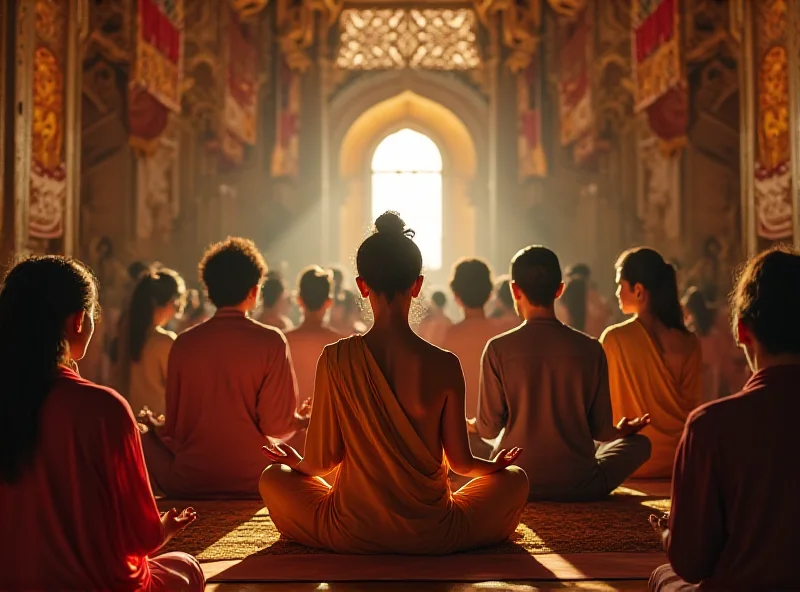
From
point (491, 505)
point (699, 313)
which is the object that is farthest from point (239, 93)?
point (491, 505)

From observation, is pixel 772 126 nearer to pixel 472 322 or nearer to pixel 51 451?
pixel 472 322

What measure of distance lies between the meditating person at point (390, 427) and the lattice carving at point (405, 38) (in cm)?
1253

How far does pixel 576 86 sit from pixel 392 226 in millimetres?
9927

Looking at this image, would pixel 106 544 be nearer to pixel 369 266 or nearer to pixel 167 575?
pixel 167 575

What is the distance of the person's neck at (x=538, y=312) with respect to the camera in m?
4.29

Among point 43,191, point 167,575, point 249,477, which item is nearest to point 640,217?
point 43,191

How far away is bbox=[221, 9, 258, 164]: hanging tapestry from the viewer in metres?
12.4

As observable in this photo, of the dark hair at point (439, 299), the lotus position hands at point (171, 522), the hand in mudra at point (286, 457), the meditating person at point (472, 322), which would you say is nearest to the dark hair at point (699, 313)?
the meditating person at point (472, 322)

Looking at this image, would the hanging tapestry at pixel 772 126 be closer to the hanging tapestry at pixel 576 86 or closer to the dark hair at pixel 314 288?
the dark hair at pixel 314 288

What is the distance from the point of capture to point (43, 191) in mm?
7613

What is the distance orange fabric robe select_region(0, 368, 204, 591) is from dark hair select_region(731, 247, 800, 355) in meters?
1.34

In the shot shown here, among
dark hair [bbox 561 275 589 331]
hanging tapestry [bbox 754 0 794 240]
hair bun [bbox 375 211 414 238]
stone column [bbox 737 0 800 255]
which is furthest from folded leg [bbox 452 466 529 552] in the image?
hanging tapestry [bbox 754 0 794 240]

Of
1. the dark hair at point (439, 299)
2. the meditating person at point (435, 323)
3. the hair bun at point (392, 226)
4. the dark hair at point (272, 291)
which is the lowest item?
the meditating person at point (435, 323)

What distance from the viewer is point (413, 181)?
56.7ft
